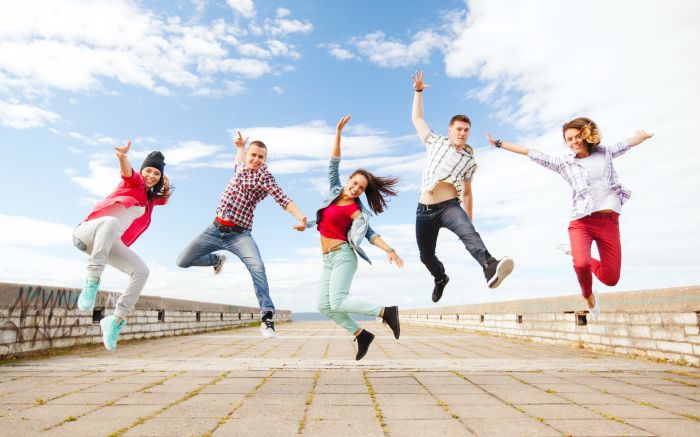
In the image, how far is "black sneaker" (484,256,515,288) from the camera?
4.12 m

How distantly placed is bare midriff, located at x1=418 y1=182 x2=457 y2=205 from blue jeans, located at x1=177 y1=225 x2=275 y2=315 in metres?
1.60

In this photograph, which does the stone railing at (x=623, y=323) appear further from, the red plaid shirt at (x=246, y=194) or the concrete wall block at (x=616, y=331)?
the red plaid shirt at (x=246, y=194)

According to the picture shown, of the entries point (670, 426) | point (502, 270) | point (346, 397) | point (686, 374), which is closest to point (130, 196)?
point (346, 397)

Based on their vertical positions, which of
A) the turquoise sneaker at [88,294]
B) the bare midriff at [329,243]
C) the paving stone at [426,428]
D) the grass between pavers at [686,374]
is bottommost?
the paving stone at [426,428]

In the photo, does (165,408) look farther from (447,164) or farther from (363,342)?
(447,164)

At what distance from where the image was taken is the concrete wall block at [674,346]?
6.36m

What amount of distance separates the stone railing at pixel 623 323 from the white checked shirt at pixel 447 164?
3.82 meters

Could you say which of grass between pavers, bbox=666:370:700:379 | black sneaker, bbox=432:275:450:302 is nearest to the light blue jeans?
black sneaker, bbox=432:275:450:302

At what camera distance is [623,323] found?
783 cm

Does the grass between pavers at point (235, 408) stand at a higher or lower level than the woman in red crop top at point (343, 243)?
lower

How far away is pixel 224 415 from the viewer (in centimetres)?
355

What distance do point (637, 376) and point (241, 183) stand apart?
4.60 m

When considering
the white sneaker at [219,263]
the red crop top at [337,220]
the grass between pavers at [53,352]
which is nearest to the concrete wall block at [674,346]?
the red crop top at [337,220]

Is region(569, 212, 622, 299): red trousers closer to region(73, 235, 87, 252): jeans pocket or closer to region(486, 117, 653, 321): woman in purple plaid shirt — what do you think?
region(486, 117, 653, 321): woman in purple plaid shirt
